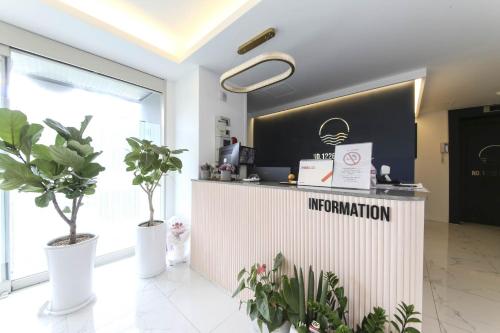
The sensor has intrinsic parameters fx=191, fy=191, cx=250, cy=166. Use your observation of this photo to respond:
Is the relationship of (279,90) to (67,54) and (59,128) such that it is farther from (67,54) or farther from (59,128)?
(59,128)

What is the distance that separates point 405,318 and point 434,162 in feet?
18.5

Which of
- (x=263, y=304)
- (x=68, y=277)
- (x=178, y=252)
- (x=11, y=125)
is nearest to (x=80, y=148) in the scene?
(x=11, y=125)

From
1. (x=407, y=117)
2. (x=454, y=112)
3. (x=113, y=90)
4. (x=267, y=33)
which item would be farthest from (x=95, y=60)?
(x=454, y=112)

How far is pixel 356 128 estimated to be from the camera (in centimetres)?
347

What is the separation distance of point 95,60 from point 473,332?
15.5ft

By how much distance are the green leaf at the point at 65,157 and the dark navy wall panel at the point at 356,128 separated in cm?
363

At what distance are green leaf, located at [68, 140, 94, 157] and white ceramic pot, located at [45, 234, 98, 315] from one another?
0.86 m

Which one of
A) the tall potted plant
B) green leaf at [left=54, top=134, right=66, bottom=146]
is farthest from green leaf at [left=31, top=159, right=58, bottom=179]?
the tall potted plant

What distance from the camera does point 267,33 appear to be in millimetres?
1932

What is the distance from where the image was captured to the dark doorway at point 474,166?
4.46m

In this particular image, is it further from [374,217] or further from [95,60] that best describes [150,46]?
[374,217]

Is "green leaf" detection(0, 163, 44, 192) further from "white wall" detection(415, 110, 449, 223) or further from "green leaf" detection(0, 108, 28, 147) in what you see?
"white wall" detection(415, 110, 449, 223)

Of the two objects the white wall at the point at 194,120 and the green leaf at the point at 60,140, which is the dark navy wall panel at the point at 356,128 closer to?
the white wall at the point at 194,120

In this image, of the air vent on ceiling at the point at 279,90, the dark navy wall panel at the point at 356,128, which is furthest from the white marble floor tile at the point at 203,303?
the air vent on ceiling at the point at 279,90
